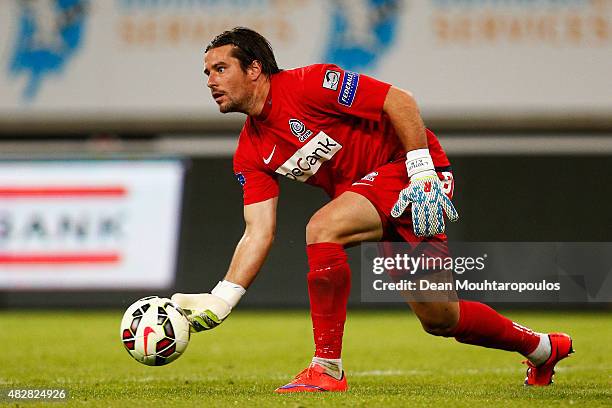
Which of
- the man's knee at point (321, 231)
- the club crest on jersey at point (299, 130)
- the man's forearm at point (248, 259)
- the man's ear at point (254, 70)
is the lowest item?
the man's forearm at point (248, 259)

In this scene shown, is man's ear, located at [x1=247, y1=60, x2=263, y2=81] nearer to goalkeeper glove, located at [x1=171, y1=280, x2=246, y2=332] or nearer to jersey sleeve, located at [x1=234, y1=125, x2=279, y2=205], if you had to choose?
jersey sleeve, located at [x1=234, y1=125, x2=279, y2=205]

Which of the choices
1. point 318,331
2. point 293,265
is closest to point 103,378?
point 318,331

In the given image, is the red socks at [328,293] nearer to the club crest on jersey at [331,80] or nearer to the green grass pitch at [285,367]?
the green grass pitch at [285,367]

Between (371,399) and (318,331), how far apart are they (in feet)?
1.50

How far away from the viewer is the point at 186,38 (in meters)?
11.3

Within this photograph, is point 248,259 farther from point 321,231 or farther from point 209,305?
point 321,231

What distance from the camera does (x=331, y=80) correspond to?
4.30 m

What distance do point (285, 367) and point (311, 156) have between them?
6.09 feet

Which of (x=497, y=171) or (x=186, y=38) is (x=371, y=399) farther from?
(x=186, y=38)

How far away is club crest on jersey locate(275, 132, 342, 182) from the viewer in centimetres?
440

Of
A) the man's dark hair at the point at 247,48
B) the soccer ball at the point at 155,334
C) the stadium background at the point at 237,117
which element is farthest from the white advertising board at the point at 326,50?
the soccer ball at the point at 155,334

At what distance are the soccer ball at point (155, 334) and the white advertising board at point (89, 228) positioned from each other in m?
6.40

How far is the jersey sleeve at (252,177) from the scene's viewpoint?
4.54 m

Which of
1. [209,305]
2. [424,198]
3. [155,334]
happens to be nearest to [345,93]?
[424,198]
